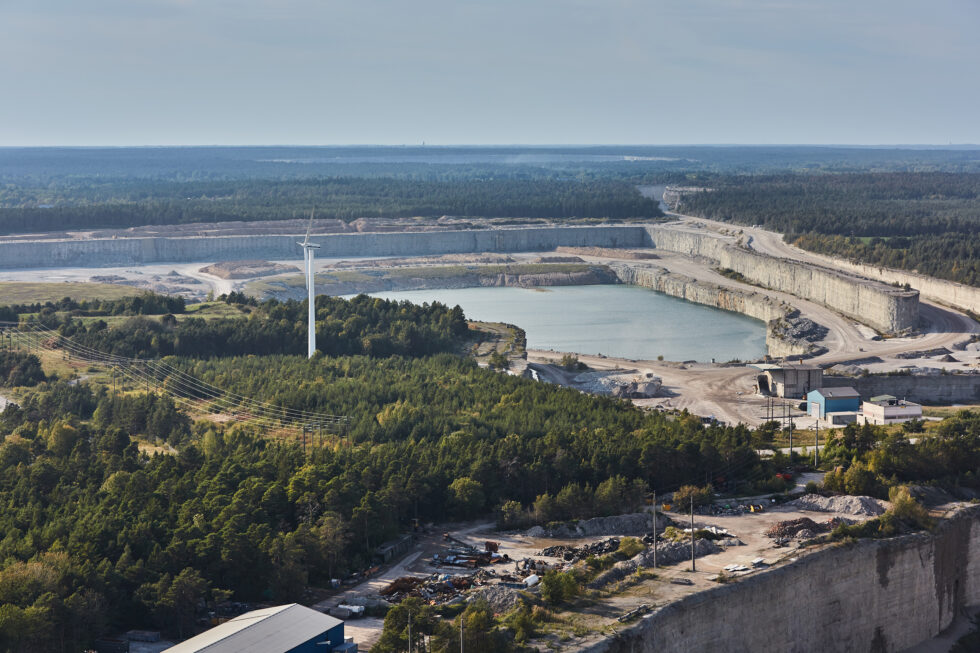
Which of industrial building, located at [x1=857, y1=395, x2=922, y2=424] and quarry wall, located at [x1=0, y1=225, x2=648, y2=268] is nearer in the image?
industrial building, located at [x1=857, y1=395, x2=922, y2=424]

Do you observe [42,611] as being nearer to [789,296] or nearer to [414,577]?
[414,577]

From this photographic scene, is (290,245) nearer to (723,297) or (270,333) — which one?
(723,297)

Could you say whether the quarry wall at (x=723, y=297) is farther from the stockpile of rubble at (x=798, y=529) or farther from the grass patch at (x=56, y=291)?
the grass patch at (x=56, y=291)

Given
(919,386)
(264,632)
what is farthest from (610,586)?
(919,386)

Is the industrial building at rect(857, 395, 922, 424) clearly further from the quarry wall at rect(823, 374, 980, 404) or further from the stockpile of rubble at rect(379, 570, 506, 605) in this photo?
the stockpile of rubble at rect(379, 570, 506, 605)

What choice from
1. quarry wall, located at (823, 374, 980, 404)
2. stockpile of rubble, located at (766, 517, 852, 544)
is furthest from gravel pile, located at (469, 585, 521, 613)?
quarry wall, located at (823, 374, 980, 404)

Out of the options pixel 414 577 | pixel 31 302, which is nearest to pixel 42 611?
pixel 414 577
